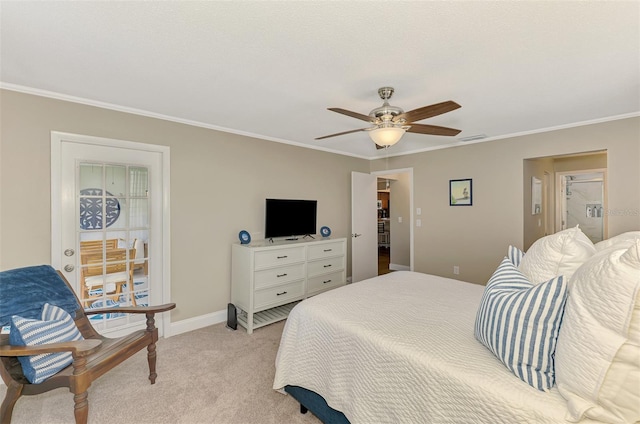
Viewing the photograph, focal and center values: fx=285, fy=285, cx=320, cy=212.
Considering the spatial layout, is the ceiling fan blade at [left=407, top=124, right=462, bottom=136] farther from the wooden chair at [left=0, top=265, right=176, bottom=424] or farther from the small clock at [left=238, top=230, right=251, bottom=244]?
the wooden chair at [left=0, top=265, right=176, bottom=424]

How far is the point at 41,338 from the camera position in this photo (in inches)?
69.9

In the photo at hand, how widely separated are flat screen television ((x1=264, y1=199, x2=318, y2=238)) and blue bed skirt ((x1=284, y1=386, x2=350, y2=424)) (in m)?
2.15

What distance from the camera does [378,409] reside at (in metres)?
1.39

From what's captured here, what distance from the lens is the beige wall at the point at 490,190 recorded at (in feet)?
10.1

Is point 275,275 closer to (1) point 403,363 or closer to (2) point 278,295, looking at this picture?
(2) point 278,295

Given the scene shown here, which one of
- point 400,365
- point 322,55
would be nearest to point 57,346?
point 400,365

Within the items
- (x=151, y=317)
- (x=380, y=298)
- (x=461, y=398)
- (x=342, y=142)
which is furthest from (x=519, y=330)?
(x=342, y=142)

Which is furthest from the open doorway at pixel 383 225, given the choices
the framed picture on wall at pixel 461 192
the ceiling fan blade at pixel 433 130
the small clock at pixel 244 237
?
the ceiling fan blade at pixel 433 130

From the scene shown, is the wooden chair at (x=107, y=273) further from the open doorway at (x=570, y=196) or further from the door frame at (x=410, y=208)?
the open doorway at (x=570, y=196)

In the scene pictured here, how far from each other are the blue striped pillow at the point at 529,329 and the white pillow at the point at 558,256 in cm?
20

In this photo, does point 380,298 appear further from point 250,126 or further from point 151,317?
point 250,126

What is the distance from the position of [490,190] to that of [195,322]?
13.9ft

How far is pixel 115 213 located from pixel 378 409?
289 centimetres

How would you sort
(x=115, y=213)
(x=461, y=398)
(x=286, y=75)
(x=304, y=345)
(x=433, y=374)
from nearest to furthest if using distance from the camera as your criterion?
(x=461, y=398) → (x=433, y=374) → (x=304, y=345) → (x=286, y=75) → (x=115, y=213)
